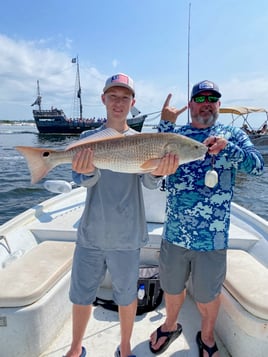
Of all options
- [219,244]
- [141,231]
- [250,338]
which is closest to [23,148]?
[141,231]

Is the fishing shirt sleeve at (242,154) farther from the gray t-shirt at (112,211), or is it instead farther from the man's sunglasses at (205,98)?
the gray t-shirt at (112,211)

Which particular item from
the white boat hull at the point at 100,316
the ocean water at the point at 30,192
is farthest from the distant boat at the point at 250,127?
the white boat hull at the point at 100,316

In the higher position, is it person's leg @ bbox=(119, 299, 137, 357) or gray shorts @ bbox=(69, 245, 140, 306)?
gray shorts @ bbox=(69, 245, 140, 306)

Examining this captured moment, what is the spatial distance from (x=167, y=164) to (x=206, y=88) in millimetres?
761

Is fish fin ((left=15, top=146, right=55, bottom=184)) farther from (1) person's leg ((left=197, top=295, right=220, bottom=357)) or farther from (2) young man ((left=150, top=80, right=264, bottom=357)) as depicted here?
(1) person's leg ((left=197, top=295, right=220, bottom=357))

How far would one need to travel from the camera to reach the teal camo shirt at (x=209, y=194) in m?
2.51

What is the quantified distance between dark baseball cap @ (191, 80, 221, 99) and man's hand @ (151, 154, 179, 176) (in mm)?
651

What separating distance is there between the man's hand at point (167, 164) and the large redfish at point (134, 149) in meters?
0.03

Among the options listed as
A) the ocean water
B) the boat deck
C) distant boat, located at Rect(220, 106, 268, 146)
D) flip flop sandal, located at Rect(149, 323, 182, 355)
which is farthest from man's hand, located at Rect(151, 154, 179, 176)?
distant boat, located at Rect(220, 106, 268, 146)

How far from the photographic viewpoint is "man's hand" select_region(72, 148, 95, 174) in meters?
2.31

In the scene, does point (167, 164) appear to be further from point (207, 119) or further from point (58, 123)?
point (58, 123)

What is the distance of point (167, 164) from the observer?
2.30 metres

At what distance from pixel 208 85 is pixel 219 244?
1.31 meters

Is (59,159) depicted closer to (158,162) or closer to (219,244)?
(158,162)
